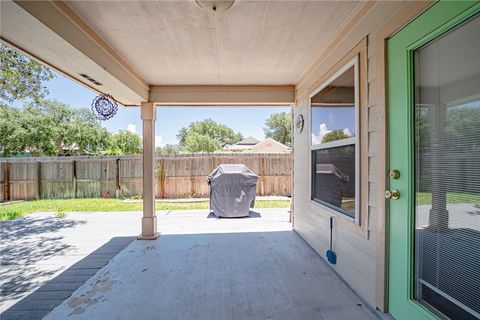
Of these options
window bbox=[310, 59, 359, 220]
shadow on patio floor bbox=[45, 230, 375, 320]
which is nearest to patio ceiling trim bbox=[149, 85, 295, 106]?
window bbox=[310, 59, 359, 220]

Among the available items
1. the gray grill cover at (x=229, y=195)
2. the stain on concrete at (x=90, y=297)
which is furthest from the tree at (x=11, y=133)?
the stain on concrete at (x=90, y=297)

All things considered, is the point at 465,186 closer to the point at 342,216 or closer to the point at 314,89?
the point at 342,216

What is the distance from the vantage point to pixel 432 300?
1.52 meters

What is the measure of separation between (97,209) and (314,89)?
6273 mm

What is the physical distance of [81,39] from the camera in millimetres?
2379

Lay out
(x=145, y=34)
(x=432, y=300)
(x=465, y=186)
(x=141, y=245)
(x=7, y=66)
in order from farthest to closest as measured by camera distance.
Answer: (x=7, y=66) < (x=141, y=245) < (x=145, y=34) < (x=432, y=300) < (x=465, y=186)

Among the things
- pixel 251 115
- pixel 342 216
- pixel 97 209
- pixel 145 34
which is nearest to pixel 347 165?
pixel 342 216

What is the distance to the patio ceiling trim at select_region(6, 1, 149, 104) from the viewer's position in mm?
1896

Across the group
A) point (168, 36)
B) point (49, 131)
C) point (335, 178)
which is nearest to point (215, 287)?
point (335, 178)

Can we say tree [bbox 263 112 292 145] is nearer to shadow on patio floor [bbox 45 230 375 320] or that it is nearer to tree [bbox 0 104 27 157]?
tree [bbox 0 104 27 157]

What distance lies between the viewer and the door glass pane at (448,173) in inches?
50.2

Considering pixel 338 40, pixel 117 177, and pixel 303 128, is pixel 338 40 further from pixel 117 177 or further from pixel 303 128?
pixel 117 177

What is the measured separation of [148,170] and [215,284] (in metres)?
2.38

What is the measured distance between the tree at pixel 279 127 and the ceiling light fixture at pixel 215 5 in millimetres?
26587
